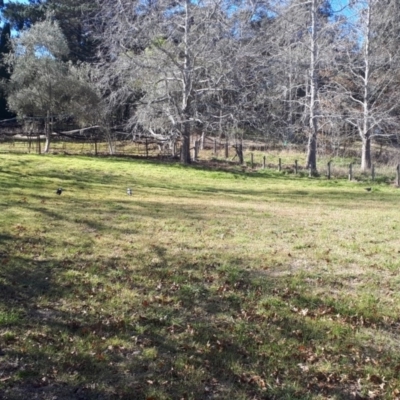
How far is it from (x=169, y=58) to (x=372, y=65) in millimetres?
12110

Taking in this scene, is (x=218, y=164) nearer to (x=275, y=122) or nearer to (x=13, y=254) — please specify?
(x=275, y=122)

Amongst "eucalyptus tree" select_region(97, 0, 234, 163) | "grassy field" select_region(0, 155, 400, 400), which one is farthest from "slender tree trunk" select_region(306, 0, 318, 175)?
"grassy field" select_region(0, 155, 400, 400)

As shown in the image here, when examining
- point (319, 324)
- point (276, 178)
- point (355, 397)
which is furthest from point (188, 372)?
point (276, 178)

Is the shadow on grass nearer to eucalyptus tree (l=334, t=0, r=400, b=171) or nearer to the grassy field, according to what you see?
the grassy field

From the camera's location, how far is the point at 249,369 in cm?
388

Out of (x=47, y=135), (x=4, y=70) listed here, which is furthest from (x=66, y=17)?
(x=47, y=135)

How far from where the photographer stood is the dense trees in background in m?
25.2

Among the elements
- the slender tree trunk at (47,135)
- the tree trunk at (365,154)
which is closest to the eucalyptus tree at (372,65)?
the tree trunk at (365,154)

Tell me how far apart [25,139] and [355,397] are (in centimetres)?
3492

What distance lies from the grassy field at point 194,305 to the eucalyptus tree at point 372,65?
1796 centimetres

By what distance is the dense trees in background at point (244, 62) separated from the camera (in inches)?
993

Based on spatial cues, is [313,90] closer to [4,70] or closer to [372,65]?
[372,65]

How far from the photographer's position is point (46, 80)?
32.1 meters

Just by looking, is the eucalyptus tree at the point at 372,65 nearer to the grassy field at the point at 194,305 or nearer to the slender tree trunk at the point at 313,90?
the slender tree trunk at the point at 313,90
